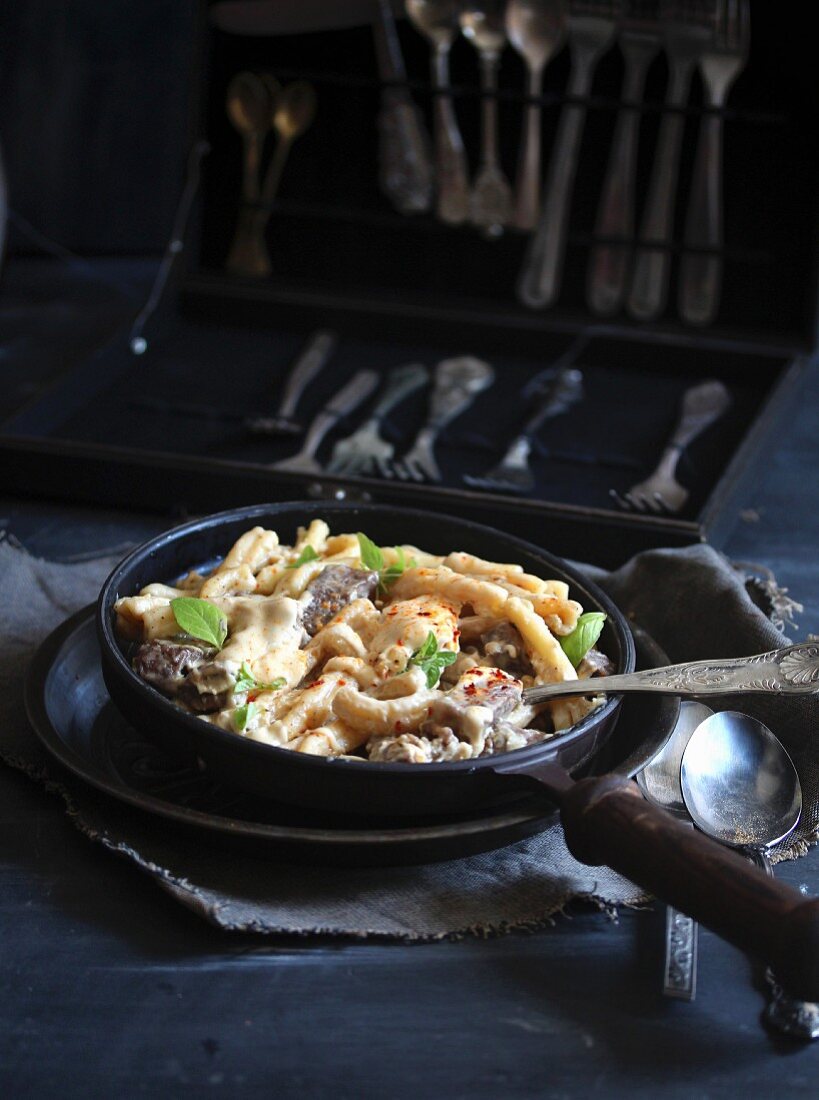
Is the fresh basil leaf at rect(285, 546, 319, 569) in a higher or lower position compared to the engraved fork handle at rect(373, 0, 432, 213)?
lower

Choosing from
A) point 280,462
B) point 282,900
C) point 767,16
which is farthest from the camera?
point 767,16

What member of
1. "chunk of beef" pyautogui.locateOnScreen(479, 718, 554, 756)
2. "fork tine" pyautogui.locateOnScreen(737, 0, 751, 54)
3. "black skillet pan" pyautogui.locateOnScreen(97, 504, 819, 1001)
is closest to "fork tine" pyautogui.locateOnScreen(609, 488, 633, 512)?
"black skillet pan" pyautogui.locateOnScreen(97, 504, 819, 1001)

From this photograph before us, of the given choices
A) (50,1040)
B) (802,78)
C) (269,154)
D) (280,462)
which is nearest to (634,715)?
(50,1040)

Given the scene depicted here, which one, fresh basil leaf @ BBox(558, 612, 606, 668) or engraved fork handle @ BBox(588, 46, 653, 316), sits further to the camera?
engraved fork handle @ BBox(588, 46, 653, 316)

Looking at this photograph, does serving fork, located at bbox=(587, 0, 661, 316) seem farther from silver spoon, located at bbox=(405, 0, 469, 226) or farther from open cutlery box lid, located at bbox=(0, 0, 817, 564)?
silver spoon, located at bbox=(405, 0, 469, 226)

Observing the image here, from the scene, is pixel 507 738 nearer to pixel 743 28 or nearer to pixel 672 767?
pixel 672 767

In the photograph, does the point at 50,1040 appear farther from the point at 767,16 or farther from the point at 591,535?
the point at 767,16

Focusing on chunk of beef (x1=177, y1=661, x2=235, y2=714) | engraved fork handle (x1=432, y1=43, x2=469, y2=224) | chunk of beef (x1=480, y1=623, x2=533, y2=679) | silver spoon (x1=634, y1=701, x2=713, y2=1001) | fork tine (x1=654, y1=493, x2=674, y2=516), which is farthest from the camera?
engraved fork handle (x1=432, y1=43, x2=469, y2=224)

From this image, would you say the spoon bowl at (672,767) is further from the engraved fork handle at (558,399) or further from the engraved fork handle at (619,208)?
the engraved fork handle at (619,208)
